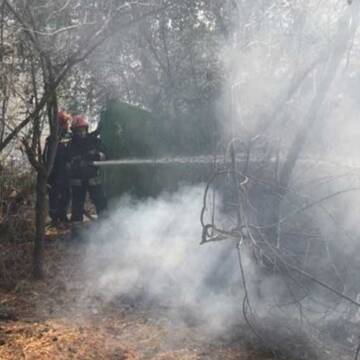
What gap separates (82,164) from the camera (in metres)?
7.82

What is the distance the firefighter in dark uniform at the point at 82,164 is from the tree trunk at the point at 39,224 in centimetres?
231

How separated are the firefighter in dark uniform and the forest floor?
91.1 inches

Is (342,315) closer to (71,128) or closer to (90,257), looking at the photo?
(90,257)

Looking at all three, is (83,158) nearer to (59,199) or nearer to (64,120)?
(64,120)

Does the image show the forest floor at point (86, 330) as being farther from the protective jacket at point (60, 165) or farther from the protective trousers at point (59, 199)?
the protective jacket at point (60, 165)

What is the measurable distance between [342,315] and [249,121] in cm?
242

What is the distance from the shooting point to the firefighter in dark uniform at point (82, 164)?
308 inches

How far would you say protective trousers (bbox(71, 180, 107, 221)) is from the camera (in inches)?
→ 312

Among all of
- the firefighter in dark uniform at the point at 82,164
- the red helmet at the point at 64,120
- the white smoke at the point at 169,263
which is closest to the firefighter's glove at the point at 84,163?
the firefighter in dark uniform at the point at 82,164

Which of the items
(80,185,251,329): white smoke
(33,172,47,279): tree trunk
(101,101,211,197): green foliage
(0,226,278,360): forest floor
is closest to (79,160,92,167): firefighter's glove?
(101,101,211,197): green foliage

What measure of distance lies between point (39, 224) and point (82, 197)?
247 centimetres

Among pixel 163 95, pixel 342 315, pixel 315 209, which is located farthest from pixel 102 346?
pixel 163 95

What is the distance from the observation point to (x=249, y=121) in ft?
19.4

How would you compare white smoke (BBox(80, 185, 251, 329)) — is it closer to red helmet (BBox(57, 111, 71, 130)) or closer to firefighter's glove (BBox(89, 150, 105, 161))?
firefighter's glove (BBox(89, 150, 105, 161))
